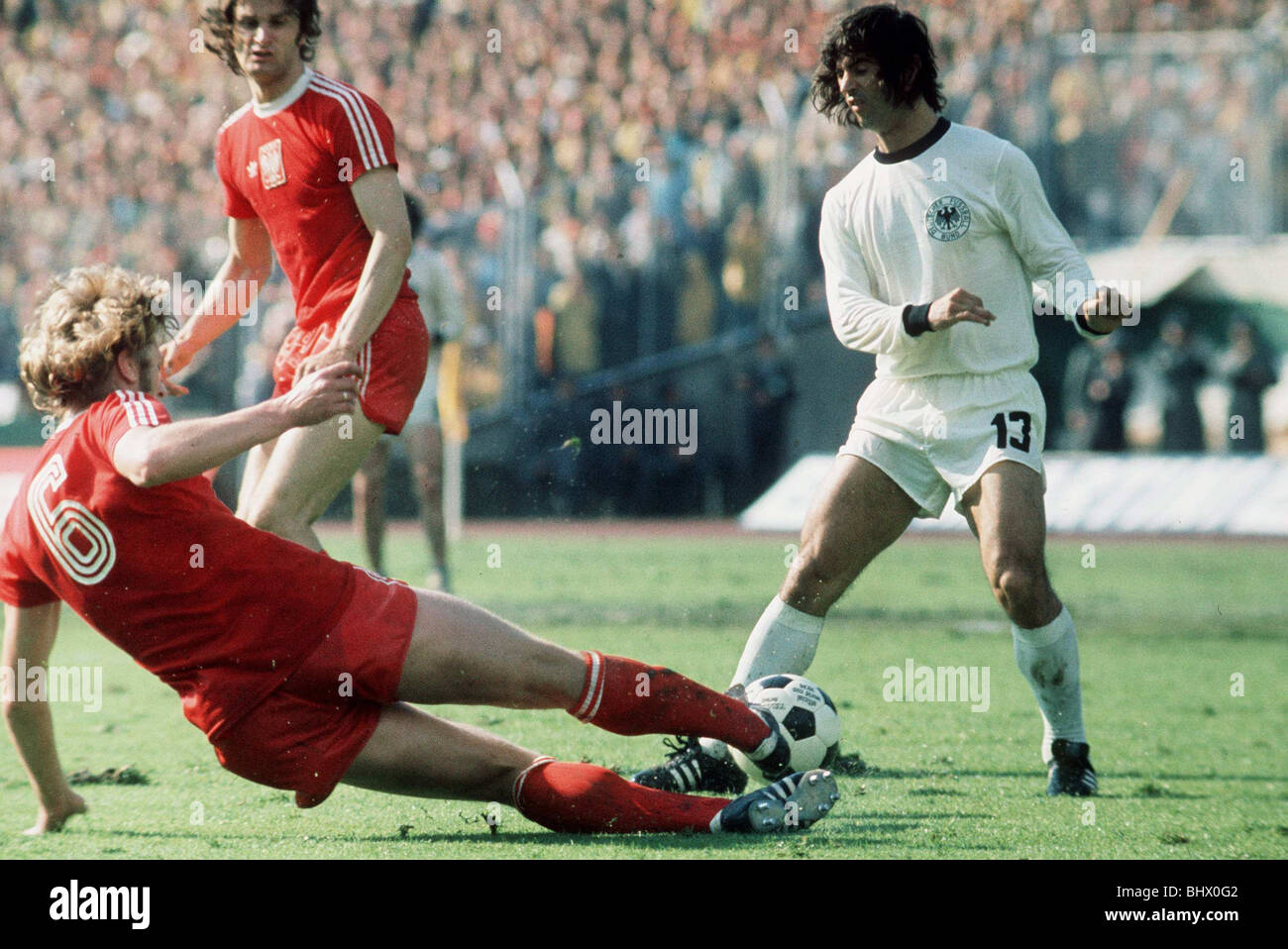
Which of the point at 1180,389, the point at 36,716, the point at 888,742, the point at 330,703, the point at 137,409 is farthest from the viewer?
the point at 1180,389

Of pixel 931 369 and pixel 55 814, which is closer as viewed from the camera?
pixel 55 814

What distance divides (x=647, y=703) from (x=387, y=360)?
1.58m

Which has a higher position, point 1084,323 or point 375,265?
point 375,265

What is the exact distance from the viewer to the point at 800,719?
456 centimetres

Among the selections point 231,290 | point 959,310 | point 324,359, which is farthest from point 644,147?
point 959,310

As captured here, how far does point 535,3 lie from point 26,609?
16568 millimetres

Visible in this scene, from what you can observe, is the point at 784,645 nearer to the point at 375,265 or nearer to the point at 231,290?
the point at 375,265

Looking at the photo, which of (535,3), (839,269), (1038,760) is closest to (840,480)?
(839,269)

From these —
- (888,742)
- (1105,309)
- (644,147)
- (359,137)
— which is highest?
(644,147)

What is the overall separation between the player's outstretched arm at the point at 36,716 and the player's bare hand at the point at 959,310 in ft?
8.57

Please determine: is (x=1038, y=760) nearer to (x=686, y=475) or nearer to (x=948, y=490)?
(x=948, y=490)

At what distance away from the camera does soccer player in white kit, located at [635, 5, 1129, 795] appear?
15.8 feet
